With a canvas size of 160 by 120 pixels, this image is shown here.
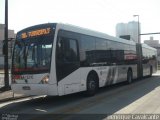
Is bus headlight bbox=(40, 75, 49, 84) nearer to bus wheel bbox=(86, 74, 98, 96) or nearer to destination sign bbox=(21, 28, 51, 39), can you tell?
destination sign bbox=(21, 28, 51, 39)

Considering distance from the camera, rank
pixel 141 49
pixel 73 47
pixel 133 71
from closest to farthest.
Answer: pixel 73 47, pixel 133 71, pixel 141 49

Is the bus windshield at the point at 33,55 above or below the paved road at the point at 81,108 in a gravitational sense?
above

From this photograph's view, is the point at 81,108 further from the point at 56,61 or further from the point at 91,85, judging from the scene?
the point at 91,85

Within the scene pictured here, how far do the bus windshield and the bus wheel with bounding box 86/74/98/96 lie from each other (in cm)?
Result: 319

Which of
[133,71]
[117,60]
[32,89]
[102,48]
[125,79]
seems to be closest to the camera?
[32,89]

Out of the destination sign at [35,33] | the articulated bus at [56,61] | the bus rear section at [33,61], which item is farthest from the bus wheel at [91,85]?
the destination sign at [35,33]

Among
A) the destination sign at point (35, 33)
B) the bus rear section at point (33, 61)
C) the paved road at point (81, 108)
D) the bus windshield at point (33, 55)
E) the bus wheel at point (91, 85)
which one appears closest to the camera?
the paved road at point (81, 108)

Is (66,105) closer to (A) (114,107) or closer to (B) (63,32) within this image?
(A) (114,107)

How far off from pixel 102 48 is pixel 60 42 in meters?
4.82

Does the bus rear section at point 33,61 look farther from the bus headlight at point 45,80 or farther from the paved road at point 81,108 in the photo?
the paved road at point 81,108

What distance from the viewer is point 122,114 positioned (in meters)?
9.97

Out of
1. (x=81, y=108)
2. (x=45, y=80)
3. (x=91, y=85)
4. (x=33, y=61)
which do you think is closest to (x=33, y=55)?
(x=33, y=61)

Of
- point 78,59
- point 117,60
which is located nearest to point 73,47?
point 78,59

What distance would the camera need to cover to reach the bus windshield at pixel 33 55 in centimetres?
1212
